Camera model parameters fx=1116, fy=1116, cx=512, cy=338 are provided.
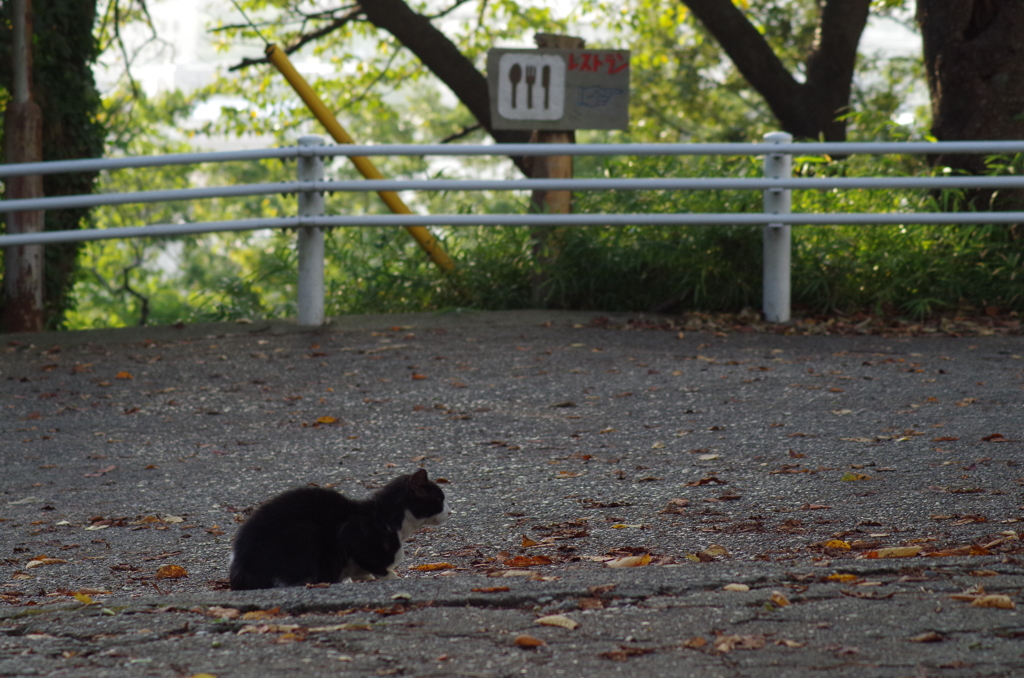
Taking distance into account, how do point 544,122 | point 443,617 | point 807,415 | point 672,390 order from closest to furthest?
1. point 443,617
2. point 807,415
3. point 672,390
4. point 544,122

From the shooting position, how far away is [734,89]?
20.4 meters

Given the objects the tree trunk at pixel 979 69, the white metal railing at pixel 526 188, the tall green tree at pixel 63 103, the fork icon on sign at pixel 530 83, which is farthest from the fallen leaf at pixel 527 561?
the tall green tree at pixel 63 103

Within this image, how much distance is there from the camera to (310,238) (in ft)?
25.7

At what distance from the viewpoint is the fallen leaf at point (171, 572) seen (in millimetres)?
3781

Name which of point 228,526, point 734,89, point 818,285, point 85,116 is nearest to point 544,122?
point 818,285

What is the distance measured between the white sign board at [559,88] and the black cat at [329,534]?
15.8ft

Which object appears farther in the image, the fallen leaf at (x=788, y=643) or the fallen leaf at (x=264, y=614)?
the fallen leaf at (x=264, y=614)

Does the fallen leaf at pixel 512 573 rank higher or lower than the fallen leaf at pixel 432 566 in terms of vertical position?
higher

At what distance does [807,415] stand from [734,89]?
1567cm

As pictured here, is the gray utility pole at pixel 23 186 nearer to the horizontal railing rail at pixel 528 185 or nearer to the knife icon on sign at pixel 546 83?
the horizontal railing rail at pixel 528 185

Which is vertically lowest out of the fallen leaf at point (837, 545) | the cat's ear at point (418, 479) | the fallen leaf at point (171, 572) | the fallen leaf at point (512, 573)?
the fallen leaf at point (171, 572)

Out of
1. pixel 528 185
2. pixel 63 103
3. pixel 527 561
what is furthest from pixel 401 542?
pixel 63 103

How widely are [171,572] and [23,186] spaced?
5577mm

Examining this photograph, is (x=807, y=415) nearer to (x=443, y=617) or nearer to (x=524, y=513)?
(x=524, y=513)
